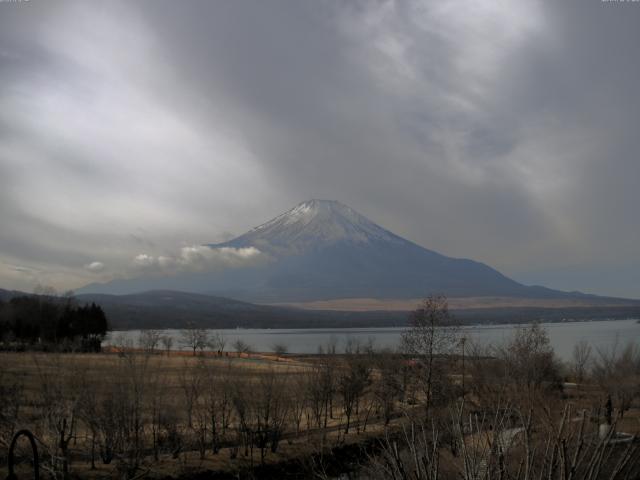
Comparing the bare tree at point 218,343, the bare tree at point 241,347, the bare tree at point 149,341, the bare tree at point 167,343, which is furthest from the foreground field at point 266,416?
the bare tree at point 218,343

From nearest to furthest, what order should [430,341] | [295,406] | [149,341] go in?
[295,406], [430,341], [149,341]

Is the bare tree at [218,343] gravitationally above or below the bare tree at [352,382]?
below

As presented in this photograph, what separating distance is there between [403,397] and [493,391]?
7.76m

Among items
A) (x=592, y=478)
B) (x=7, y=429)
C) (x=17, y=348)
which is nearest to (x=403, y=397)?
(x=7, y=429)

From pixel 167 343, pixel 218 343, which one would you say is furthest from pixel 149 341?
pixel 218 343

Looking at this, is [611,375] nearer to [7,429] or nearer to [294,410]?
[294,410]

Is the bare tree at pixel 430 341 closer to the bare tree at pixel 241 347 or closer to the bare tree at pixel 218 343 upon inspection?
the bare tree at pixel 241 347

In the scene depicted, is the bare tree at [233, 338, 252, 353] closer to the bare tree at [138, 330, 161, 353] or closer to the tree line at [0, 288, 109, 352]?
the bare tree at [138, 330, 161, 353]

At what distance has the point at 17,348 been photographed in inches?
2717

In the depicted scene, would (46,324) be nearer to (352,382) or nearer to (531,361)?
(352,382)

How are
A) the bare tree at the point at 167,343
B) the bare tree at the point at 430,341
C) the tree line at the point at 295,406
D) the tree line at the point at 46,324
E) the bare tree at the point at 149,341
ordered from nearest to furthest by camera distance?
the tree line at the point at 295,406, the bare tree at the point at 430,341, the bare tree at the point at 149,341, the tree line at the point at 46,324, the bare tree at the point at 167,343

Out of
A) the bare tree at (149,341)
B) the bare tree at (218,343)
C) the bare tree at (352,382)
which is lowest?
the bare tree at (218,343)

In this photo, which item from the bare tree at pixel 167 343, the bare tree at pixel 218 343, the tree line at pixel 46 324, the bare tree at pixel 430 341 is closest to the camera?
the bare tree at pixel 430 341

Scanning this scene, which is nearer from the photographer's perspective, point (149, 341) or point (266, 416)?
point (266, 416)
